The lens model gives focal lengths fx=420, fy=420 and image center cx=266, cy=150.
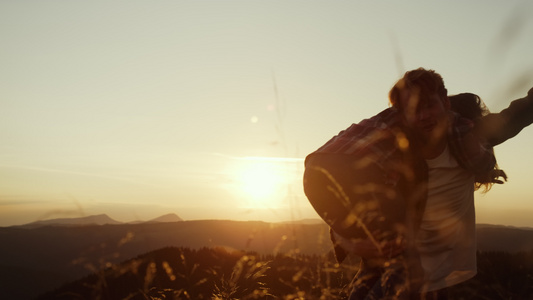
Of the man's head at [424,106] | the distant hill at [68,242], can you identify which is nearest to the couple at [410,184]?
the man's head at [424,106]

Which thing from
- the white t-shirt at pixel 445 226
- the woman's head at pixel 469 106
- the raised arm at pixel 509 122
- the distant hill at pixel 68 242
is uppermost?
the woman's head at pixel 469 106

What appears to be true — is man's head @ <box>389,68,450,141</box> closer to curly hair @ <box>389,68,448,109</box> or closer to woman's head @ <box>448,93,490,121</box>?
curly hair @ <box>389,68,448,109</box>

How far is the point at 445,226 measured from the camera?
9.78ft

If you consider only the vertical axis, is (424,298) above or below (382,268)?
below

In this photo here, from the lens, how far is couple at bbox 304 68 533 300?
256 centimetres

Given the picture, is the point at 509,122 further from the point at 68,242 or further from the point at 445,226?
the point at 68,242

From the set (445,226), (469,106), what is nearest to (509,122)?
(469,106)

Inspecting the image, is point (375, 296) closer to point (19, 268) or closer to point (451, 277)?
point (451, 277)

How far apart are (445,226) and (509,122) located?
0.91m

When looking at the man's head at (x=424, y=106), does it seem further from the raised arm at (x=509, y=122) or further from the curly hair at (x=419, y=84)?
the raised arm at (x=509, y=122)

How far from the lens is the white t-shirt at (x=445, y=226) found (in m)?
2.94

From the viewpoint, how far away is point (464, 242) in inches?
123

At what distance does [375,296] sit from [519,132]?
1.67m

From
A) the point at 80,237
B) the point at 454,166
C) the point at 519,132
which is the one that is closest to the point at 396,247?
the point at 454,166
